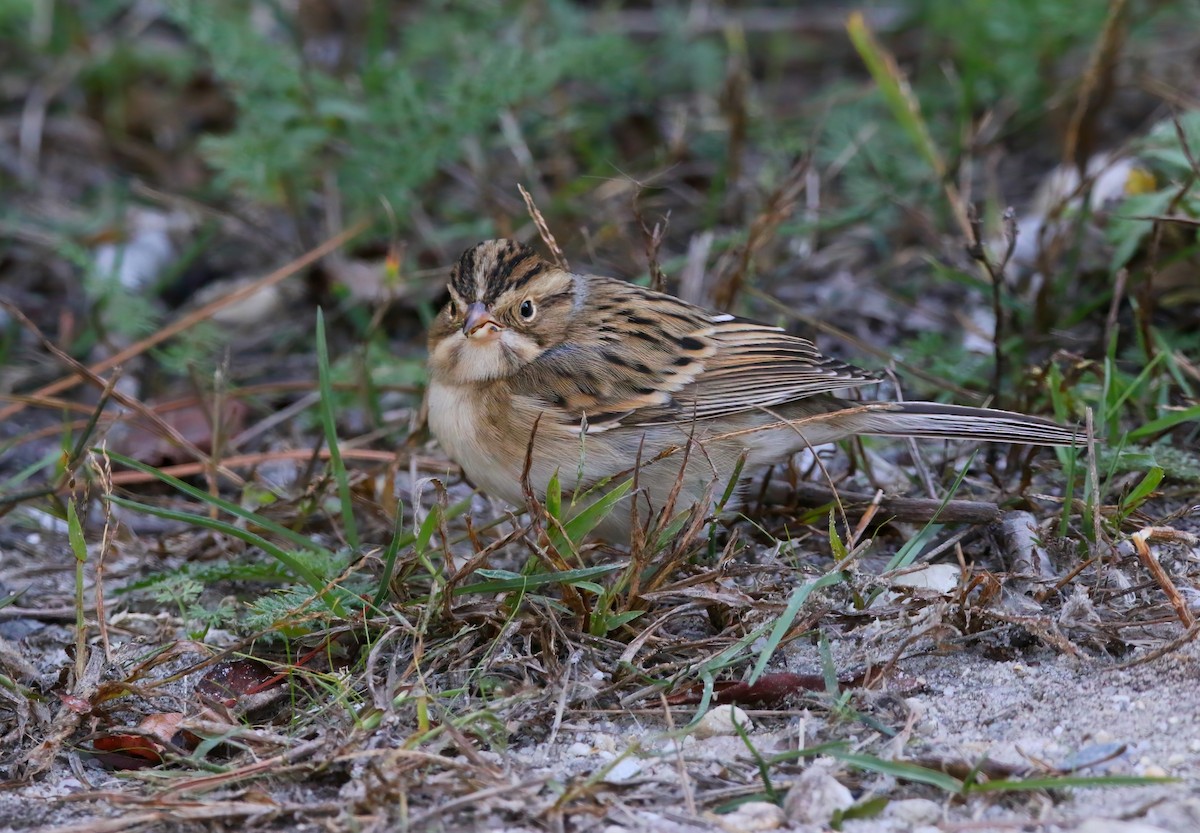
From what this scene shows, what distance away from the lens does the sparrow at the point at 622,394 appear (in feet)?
12.7

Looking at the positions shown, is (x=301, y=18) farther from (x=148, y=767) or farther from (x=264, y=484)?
(x=148, y=767)

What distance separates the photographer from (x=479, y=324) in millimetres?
4020

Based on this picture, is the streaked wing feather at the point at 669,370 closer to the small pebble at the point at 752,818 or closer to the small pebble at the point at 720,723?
the small pebble at the point at 720,723

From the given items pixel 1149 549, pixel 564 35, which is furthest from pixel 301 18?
pixel 1149 549

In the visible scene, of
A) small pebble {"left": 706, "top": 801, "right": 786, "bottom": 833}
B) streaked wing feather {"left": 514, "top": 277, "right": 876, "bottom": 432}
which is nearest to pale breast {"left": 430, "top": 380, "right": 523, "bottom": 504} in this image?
streaked wing feather {"left": 514, "top": 277, "right": 876, "bottom": 432}

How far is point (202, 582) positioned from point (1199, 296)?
10.8ft

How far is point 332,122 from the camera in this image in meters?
5.87

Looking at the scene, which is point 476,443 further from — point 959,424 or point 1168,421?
point 1168,421

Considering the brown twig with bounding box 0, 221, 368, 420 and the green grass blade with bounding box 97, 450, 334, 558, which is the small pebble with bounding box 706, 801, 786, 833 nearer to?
the green grass blade with bounding box 97, 450, 334, 558

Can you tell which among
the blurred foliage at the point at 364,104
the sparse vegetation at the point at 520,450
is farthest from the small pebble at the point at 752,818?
the blurred foliage at the point at 364,104

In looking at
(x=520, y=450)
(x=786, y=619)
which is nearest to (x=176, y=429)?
(x=520, y=450)

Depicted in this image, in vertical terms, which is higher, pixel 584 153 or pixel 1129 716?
pixel 584 153

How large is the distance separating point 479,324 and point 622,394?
46cm

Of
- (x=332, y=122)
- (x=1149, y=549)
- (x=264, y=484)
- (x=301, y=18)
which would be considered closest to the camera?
(x=1149, y=549)
